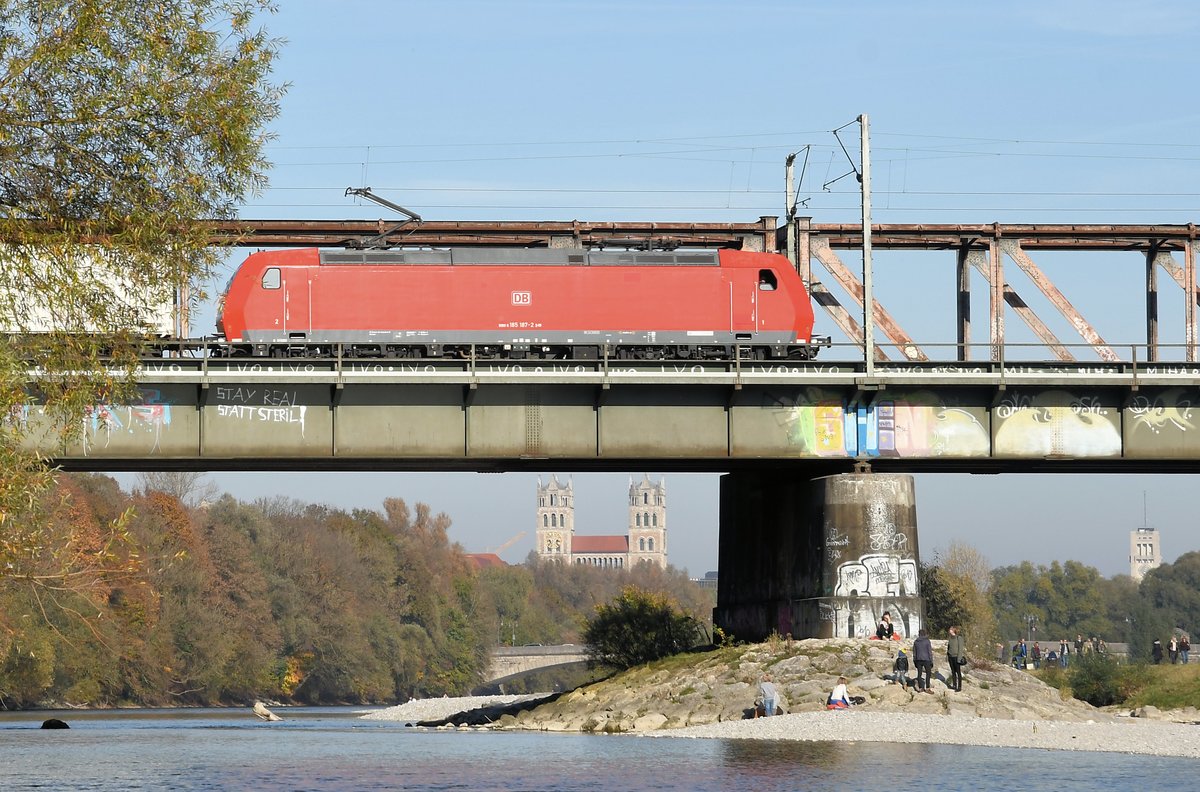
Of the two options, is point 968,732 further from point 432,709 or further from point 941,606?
point 432,709

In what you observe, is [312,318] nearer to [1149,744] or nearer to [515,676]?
[1149,744]

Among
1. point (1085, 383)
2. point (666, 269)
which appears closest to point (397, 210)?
point (666, 269)

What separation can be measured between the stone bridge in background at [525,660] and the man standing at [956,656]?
362ft

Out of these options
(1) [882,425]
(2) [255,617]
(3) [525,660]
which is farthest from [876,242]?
(3) [525,660]

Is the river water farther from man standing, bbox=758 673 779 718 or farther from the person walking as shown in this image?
the person walking

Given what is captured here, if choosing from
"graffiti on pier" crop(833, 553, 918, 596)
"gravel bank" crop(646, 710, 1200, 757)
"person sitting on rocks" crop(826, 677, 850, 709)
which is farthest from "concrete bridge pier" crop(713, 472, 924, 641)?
"gravel bank" crop(646, 710, 1200, 757)

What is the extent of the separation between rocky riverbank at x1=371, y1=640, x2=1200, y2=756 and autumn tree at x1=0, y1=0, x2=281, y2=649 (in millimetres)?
22064

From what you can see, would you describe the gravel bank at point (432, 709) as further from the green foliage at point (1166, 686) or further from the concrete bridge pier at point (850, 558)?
the green foliage at point (1166, 686)

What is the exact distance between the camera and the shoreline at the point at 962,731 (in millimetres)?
35594

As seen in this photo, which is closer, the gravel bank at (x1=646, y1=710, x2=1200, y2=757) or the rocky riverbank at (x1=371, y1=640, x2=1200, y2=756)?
the gravel bank at (x1=646, y1=710, x2=1200, y2=757)

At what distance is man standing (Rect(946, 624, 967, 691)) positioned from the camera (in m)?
41.8

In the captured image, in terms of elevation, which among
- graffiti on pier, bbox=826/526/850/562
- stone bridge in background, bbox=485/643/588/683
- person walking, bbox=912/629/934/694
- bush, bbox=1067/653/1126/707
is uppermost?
graffiti on pier, bbox=826/526/850/562

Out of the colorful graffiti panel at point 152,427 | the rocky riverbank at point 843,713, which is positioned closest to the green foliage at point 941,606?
the rocky riverbank at point 843,713

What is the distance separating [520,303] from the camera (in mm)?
54938
